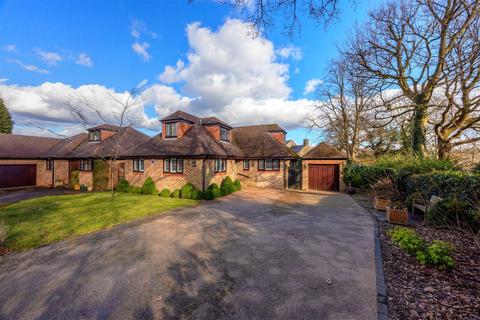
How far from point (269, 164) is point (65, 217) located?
49.7 feet

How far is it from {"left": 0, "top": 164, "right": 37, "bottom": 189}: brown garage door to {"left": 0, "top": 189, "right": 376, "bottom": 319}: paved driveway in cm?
2045

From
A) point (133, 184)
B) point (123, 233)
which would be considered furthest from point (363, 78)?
point (133, 184)

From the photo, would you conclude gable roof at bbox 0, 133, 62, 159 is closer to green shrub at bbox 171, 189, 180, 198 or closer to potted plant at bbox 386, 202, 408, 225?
green shrub at bbox 171, 189, 180, 198

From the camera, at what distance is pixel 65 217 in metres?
9.05

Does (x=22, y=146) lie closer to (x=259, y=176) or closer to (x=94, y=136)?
(x=94, y=136)

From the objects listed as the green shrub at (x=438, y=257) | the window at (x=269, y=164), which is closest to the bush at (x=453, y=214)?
the green shrub at (x=438, y=257)

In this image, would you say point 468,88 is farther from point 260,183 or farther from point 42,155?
point 42,155

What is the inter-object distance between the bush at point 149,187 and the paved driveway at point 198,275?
7225 millimetres

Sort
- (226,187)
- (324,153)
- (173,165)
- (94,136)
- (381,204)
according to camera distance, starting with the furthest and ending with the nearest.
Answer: (94,136) → (324,153) → (226,187) → (173,165) → (381,204)

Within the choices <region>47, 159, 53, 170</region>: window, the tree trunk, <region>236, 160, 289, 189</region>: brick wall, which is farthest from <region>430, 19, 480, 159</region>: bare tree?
<region>47, 159, 53, 170</region>: window

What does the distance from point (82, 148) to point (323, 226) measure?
929 inches

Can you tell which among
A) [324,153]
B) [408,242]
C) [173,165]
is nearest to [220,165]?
[173,165]

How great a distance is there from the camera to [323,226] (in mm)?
8156

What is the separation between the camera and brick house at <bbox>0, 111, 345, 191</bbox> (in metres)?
15.4
